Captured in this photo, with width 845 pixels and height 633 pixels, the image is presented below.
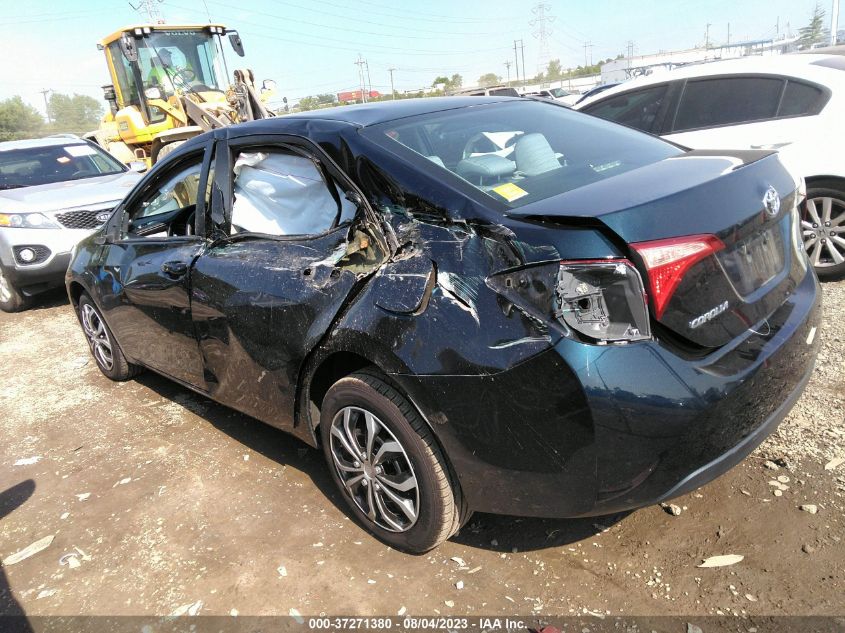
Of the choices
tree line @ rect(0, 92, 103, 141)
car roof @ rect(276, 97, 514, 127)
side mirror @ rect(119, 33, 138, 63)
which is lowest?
tree line @ rect(0, 92, 103, 141)

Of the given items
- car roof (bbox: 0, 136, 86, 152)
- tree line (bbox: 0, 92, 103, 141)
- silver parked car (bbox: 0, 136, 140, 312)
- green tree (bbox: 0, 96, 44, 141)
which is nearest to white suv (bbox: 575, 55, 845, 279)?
silver parked car (bbox: 0, 136, 140, 312)

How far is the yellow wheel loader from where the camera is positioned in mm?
10945

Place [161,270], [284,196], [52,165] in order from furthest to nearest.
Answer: [52,165], [161,270], [284,196]

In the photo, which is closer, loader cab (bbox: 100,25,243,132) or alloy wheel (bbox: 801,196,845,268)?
alloy wheel (bbox: 801,196,845,268)

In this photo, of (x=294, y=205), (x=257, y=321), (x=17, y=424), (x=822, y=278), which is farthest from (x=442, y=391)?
(x=822, y=278)

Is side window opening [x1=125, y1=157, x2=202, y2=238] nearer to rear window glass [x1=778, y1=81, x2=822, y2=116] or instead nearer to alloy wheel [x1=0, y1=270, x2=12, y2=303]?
alloy wheel [x1=0, y1=270, x2=12, y2=303]

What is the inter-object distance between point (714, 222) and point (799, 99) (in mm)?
3792

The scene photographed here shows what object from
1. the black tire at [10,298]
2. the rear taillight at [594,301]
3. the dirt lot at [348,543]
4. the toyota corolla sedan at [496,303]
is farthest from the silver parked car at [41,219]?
the rear taillight at [594,301]

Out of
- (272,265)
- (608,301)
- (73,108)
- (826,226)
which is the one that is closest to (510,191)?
(608,301)

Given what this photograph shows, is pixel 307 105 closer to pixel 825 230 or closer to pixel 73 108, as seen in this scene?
pixel 825 230

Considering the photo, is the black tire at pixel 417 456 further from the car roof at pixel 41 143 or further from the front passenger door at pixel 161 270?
the car roof at pixel 41 143

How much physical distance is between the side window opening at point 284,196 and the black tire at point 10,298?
5193 millimetres

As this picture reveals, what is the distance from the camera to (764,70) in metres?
5.13

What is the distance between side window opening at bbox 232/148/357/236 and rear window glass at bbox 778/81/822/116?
4.06 meters
